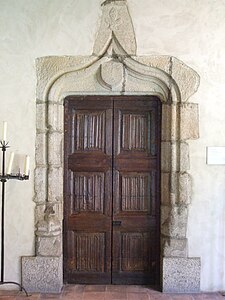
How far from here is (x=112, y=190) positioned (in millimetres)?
4418

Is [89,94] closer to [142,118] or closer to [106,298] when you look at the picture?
[142,118]

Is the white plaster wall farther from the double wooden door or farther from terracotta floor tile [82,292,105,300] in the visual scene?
terracotta floor tile [82,292,105,300]

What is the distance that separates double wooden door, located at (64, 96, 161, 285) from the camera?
4.40 m

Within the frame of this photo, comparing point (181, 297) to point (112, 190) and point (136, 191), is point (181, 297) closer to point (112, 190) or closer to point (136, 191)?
point (136, 191)

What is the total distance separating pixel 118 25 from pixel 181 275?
246 centimetres

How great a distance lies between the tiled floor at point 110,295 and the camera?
161 inches

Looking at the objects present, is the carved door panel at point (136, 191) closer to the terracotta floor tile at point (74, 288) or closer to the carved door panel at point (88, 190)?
the carved door panel at point (88, 190)

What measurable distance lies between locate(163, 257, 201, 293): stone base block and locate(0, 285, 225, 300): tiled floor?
74 mm

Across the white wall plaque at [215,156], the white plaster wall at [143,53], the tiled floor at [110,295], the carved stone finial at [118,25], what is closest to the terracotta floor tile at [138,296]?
the tiled floor at [110,295]

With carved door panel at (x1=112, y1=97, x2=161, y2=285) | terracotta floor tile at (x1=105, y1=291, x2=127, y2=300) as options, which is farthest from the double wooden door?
terracotta floor tile at (x1=105, y1=291, x2=127, y2=300)

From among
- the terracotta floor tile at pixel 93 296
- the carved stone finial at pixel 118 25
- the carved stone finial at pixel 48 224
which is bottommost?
the terracotta floor tile at pixel 93 296

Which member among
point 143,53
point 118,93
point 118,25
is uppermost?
point 118,25

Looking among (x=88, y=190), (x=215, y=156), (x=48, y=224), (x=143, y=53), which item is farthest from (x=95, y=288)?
(x=143, y=53)

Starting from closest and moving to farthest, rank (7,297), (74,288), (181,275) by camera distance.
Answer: (7,297)
(181,275)
(74,288)
